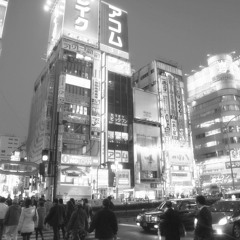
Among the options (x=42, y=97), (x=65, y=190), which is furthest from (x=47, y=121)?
(x=65, y=190)

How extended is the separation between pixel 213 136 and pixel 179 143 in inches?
774

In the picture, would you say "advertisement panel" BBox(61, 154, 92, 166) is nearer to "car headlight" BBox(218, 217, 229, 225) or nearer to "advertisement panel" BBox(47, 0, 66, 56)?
"advertisement panel" BBox(47, 0, 66, 56)

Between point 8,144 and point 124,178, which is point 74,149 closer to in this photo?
point 124,178

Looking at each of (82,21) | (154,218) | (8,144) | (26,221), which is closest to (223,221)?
(154,218)

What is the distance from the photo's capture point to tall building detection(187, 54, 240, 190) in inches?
2854

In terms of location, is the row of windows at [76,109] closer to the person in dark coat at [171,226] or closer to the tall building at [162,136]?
the tall building at [162,136]

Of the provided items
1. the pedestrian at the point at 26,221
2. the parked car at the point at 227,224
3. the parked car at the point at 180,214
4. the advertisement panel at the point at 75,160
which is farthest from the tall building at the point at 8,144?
the parked car at the point at 227,224

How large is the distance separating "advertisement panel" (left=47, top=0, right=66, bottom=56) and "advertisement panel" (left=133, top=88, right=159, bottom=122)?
2142 centimetres

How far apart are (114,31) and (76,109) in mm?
25730

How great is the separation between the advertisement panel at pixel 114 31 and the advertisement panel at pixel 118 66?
7.89ft

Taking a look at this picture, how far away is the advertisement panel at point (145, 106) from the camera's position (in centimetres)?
6340

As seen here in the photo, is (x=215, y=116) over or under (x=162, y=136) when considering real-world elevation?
over

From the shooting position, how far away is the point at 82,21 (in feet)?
202

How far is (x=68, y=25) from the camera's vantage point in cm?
5966
